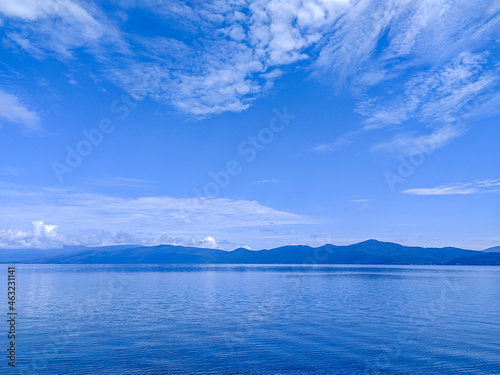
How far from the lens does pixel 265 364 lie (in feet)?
104

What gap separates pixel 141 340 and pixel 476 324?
48.9m

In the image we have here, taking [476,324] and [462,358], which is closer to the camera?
[462,358]

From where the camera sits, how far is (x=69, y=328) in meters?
47.1

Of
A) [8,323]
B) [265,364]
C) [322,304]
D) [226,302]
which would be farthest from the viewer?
[226,302]

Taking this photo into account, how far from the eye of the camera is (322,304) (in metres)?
69.3

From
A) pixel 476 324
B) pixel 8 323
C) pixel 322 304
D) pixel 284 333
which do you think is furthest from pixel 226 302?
pixel 476 324

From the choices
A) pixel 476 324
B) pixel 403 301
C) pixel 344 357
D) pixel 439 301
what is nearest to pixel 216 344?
pixel 344 357

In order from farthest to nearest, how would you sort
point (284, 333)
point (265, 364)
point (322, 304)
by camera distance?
point (322, 304) < point (284, 333) < point (265, 364)

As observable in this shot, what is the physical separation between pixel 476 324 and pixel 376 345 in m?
23.6

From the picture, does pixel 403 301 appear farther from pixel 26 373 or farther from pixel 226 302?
pixel 26 373

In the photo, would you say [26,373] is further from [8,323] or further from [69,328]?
[8,323]

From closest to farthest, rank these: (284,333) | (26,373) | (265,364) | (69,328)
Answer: (26,373) → (265,364) → (284,333) → (69,328)

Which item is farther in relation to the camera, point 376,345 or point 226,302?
point 226,302

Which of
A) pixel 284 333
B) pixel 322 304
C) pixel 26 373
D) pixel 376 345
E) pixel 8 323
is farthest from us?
pixel 322 304
